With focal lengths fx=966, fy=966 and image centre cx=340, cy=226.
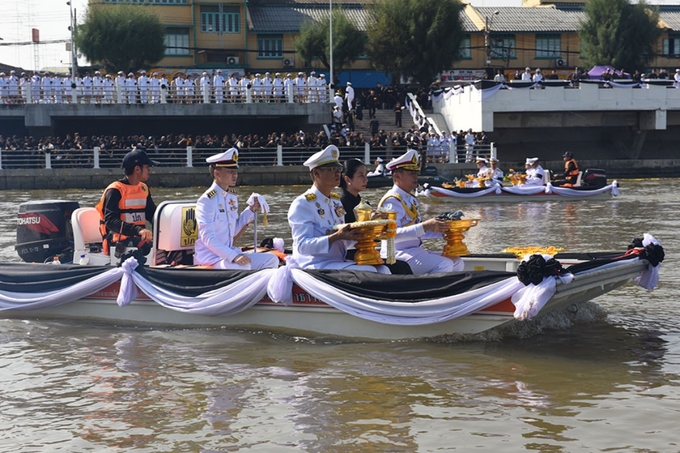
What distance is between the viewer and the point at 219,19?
55469 millimetres

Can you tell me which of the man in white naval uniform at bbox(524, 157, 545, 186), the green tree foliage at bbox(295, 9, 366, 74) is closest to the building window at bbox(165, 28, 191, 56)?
the green tree foliage at bbox(295, 9, 366, 74)

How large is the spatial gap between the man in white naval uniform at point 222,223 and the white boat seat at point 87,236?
5.01 feet

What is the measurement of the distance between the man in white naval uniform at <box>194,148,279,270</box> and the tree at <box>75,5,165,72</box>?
41.7 meters

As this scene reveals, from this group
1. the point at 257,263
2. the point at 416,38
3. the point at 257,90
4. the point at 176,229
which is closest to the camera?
the point at 257,263

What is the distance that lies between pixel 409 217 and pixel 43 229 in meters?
4.51

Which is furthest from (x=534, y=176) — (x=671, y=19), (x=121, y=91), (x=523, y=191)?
(x=671, y=19)

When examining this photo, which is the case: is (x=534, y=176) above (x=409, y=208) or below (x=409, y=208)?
below

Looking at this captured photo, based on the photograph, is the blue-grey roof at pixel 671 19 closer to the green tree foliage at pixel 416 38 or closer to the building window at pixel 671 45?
the building window at pixel 671 45

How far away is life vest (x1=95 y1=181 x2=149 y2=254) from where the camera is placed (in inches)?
409

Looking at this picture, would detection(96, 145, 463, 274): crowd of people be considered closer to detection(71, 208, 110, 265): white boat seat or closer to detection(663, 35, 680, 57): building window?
detection(71, 208, 110, 265): white boat seat

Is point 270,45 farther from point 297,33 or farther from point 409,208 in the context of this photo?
point 409,208

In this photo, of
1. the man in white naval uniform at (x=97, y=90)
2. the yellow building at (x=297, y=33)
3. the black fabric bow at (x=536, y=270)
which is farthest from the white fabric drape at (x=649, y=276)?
the yellow building at (x=297, y=33)

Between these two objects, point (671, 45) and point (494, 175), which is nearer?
point (494, 175)

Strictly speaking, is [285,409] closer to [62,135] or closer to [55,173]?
[55,173]
